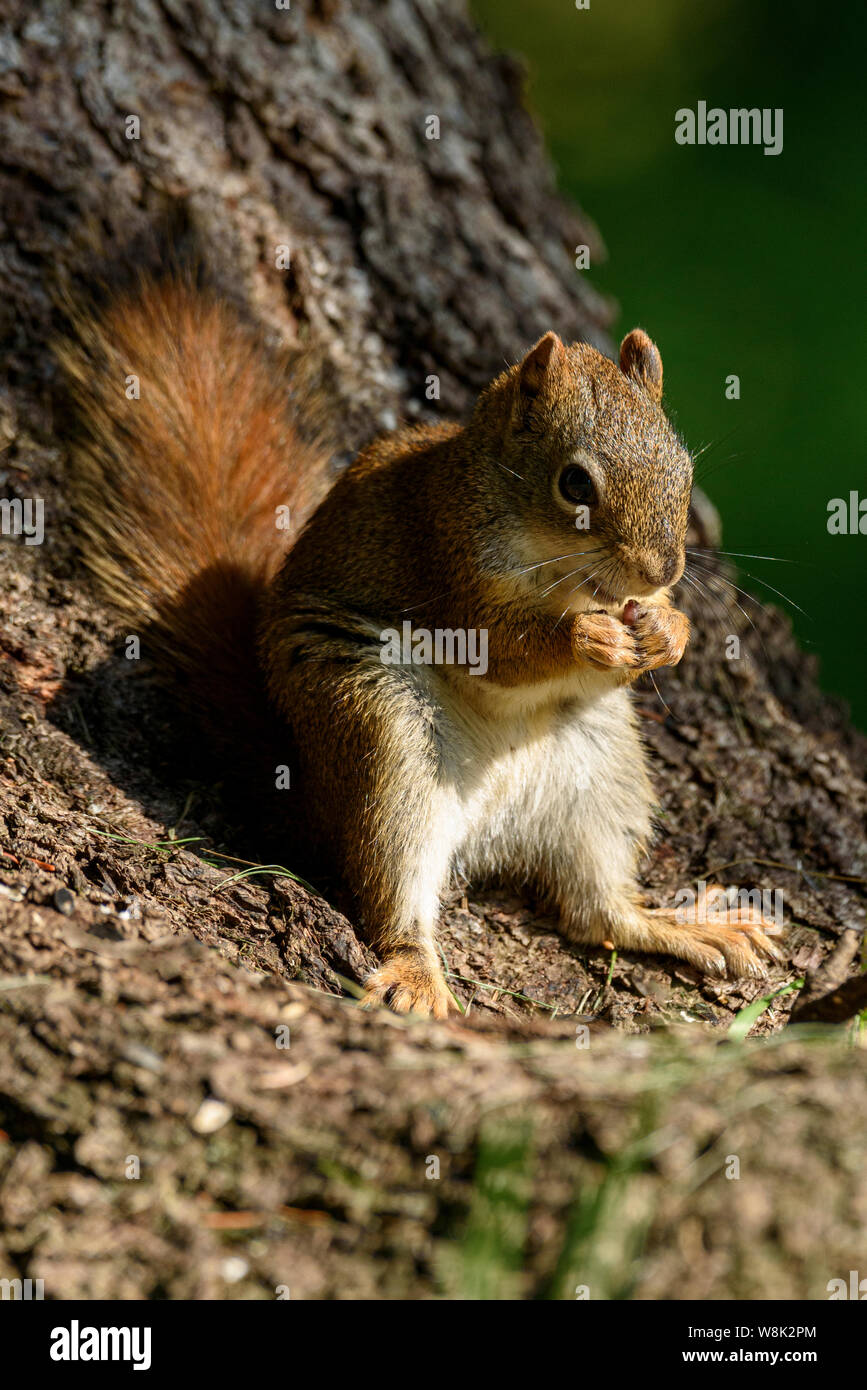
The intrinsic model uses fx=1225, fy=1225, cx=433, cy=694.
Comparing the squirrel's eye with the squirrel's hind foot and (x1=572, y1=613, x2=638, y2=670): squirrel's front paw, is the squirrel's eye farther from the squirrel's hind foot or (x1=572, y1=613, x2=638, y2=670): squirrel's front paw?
the squirrel's hind foot

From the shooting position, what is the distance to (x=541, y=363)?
6.52 feet

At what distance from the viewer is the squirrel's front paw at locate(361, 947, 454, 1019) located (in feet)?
5.83

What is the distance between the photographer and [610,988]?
208 centimetres

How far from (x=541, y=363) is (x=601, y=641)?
465mm

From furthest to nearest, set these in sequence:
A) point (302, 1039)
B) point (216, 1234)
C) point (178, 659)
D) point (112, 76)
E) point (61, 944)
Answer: point (112, 76)
point (178, 659)
point (61, 944)
point (302, 1039)
point (216, 1234)

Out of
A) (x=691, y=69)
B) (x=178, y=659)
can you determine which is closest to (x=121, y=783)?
(x=178, y=659)

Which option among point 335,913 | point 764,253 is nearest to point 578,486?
point 335,913

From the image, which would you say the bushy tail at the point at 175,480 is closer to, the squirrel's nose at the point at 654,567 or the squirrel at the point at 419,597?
the squirrel at the point at 419,597

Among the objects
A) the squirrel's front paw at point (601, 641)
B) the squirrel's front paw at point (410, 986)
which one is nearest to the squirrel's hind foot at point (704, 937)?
the squirrel's front paw at point (410, 986)

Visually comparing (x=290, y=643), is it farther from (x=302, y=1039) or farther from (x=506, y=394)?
(x=302, y=1039)

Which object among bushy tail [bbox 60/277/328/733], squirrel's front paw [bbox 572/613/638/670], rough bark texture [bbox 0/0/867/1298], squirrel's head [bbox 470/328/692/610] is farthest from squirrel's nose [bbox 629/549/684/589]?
bushy tail [bbox 60/277/328/733]

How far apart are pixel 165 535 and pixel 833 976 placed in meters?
1.37

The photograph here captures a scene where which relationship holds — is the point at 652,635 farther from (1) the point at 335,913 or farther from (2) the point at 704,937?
(1) the point at 335,913

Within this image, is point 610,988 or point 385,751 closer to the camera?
point 385,751
